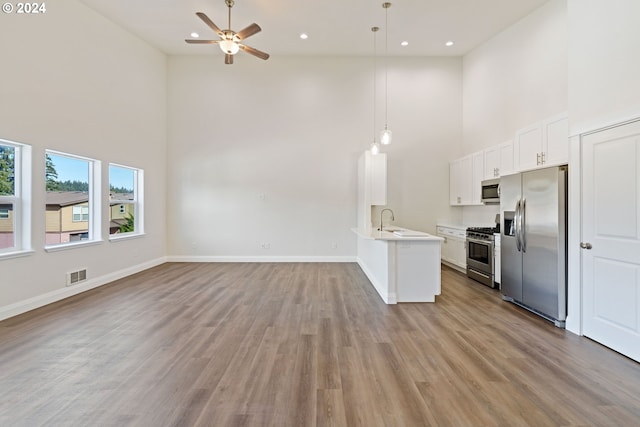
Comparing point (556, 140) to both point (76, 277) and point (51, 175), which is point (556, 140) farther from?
point (76, 277)

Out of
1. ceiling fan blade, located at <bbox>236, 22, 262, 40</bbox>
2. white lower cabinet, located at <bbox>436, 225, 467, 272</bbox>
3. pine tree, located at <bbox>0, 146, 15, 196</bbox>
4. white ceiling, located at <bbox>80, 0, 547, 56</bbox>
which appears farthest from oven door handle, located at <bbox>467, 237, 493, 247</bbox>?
pine tree, located at <bbox>0, 146, 15, 196</bbox>

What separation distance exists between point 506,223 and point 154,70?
281 inches

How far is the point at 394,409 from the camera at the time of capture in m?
1.87

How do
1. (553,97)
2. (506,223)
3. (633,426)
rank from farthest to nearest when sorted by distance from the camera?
(553,97), (506,223), (633,426)

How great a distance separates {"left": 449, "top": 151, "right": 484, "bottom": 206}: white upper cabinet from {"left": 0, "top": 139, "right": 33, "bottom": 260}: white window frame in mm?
6889

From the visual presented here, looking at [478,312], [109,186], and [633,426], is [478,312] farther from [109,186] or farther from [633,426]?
[109,186]

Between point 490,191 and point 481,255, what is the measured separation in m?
1.14

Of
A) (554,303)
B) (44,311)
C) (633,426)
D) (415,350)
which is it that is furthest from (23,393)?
(554,303)

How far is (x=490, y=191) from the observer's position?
17.2 ft

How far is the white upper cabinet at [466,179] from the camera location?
5.75 metres

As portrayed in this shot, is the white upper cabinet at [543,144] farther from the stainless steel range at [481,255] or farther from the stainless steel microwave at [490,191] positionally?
the stainless steel range at [481,255]

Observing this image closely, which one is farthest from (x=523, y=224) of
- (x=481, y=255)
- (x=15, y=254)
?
(x=15, y=254)

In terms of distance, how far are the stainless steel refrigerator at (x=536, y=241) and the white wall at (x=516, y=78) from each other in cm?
160

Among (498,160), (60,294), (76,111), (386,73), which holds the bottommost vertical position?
(60,294)
